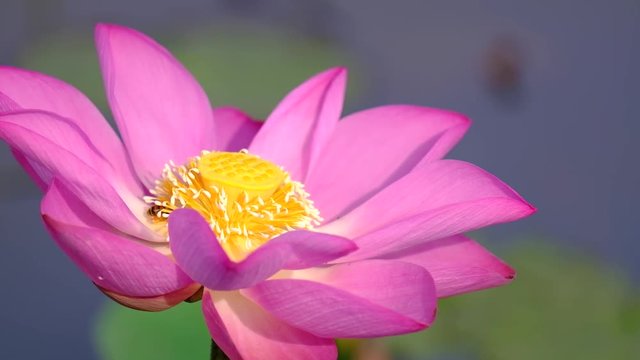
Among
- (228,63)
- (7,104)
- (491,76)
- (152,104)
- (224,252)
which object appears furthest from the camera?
(491,76)

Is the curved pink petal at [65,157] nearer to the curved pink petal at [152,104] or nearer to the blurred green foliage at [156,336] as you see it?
the curved pink petal at [152,104]

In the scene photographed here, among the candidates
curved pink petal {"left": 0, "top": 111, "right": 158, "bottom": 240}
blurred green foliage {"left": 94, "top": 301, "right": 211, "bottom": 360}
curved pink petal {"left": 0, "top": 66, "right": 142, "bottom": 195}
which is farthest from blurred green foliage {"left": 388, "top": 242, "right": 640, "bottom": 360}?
curved pink petal {"left": 0, "top": 111, "right": 158, "bottom": 240}

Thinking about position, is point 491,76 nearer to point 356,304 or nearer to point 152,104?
point 152,104

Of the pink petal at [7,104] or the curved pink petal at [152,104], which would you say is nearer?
the pink petal at [7,104]

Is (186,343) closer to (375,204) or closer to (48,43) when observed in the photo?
(375,204)

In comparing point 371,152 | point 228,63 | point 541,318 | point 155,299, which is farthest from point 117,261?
point 228,63

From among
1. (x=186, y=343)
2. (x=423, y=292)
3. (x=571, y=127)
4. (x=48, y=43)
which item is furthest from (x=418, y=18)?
(x=423, y=292)

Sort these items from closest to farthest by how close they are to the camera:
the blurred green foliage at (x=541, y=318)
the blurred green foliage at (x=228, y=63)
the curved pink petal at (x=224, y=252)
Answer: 1. the curved pink petal at (x=224, y=252)
2. the blurred green foliage at (x=541, y=318)
3. the blurred green foliage at (x=228, y=63)

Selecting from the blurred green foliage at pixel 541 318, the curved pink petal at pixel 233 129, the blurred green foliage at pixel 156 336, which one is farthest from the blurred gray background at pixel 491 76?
the curved pink petal at pixel 233 129
